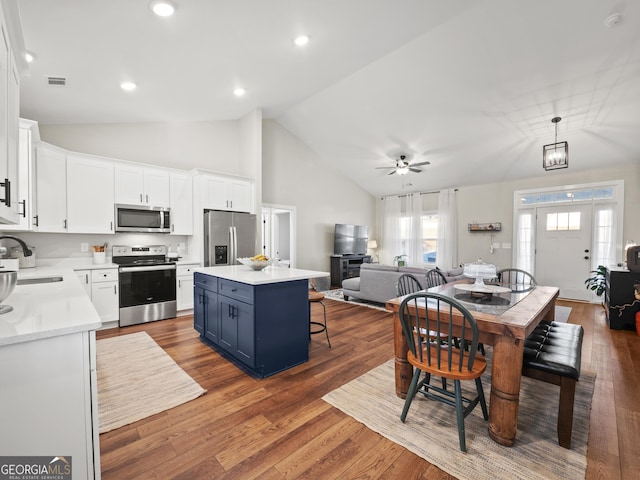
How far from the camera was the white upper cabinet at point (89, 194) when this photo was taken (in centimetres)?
386

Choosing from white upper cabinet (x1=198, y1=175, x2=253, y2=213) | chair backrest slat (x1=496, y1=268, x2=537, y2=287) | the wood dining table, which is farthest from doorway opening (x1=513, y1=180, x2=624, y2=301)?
white upper cabinet (x1=198, y1=175, x2=253, y2=213)

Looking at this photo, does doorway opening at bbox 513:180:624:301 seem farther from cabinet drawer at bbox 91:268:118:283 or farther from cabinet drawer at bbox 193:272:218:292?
cabinet drawer at bbox 91:268:118:283

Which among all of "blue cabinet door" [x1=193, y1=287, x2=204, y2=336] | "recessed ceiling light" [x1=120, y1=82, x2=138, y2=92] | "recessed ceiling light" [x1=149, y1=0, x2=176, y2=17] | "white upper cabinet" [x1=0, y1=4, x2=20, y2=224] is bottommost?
"blue cabinet door" [x1=193, y1=287, x2=204, y2=336]

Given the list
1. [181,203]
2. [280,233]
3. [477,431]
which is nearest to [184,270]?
[181,203]

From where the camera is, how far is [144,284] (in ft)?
13.9

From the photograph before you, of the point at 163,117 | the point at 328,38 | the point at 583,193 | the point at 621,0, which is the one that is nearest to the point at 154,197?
the point at 163,117

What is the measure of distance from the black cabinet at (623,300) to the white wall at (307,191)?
17.6 ft

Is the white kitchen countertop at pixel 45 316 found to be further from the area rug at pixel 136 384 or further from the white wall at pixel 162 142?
the white wall at pixel 162 142

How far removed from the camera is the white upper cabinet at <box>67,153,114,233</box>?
12.7 feet

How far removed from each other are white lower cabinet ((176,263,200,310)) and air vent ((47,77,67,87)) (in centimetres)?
260

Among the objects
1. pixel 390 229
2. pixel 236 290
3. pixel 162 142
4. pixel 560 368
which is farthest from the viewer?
pixel 390 229

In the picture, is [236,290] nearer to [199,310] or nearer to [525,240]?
[199,310]

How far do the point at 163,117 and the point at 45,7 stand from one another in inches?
106

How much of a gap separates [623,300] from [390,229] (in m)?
5.34
